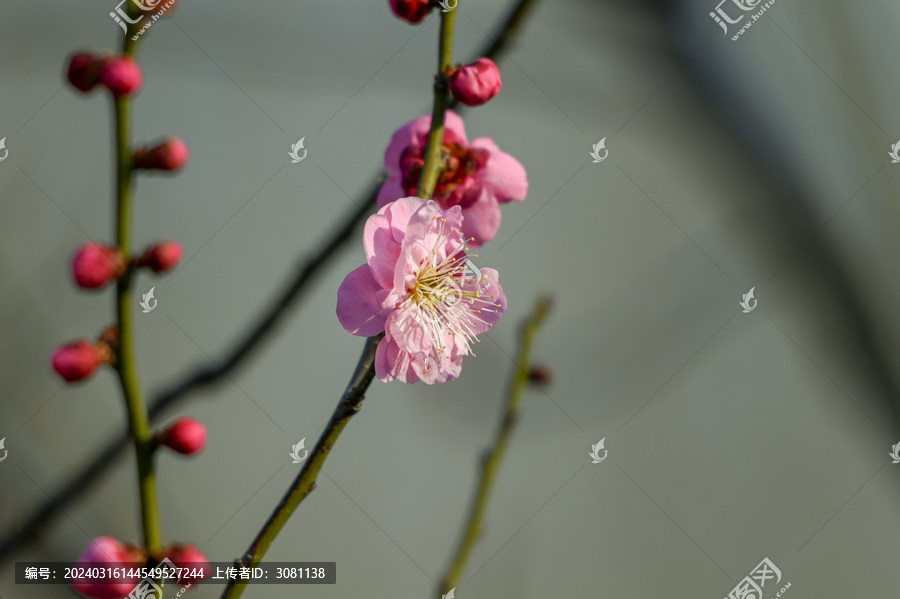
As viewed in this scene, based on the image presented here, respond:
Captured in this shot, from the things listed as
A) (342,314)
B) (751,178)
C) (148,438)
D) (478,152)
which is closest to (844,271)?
(751,178)

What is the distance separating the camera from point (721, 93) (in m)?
1.63

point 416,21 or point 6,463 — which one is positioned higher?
point 416,21

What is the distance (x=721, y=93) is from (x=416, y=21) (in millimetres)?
901

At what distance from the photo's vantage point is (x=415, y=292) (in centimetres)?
107

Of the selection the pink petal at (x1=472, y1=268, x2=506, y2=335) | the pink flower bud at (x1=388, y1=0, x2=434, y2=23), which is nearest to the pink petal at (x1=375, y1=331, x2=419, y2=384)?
the pink petal at (x1=472, y1=268, x2=506, y2=335)

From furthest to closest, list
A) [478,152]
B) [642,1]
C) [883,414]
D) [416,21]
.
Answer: [883,414]
[642,1]
[478,152]
[416,21]

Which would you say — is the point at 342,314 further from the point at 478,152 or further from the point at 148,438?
the point at 478,152

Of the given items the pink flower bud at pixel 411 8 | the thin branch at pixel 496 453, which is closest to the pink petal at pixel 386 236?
the pink flower bud at pixel 411 8

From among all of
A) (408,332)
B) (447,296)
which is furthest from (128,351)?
(447,296)

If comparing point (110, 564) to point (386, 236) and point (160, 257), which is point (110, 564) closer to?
point (160, 257)

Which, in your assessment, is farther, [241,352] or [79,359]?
[241,352]

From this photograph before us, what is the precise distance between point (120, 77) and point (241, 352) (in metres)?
0.78

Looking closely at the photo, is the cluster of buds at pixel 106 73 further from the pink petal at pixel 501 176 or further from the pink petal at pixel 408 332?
the pink petal at pixel 501 176

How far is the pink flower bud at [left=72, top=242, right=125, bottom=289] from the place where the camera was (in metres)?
0.88
